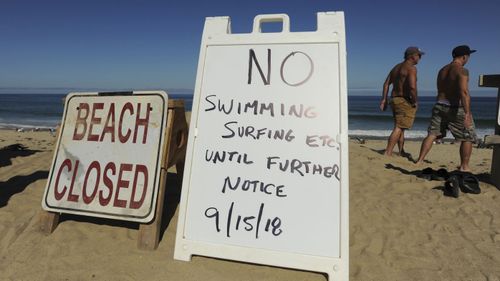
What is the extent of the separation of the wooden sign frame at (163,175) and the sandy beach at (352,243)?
0.07 m

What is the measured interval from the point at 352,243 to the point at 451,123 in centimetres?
312

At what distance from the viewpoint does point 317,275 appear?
2.26 metres

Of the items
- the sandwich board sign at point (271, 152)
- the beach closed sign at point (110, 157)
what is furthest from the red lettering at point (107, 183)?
the sandwich board sign at point (271, 152)

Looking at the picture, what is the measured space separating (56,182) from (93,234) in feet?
1.63

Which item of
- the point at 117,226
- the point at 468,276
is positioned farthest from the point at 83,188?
the point at 468,276

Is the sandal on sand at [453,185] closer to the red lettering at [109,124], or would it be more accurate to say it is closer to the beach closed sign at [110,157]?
the beach closed sign at [110,157]

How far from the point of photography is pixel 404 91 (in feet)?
19.1

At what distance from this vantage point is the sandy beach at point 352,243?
7.45 feet

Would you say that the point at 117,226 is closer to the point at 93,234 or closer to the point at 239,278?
the point at 93,234

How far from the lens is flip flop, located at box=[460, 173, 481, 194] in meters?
3.73

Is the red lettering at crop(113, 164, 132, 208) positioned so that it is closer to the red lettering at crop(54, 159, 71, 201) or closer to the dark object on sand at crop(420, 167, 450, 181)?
the red lettering at crop(54, 159, 71, 201)

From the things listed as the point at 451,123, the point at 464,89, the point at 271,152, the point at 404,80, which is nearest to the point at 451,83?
the point at 464,89

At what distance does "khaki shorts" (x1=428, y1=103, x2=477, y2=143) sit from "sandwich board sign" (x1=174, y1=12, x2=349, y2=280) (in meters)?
3.35

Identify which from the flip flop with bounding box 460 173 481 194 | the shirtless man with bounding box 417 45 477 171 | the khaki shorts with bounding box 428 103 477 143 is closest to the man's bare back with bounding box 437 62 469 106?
the shirtless man with bounding box 417 45 477 171
